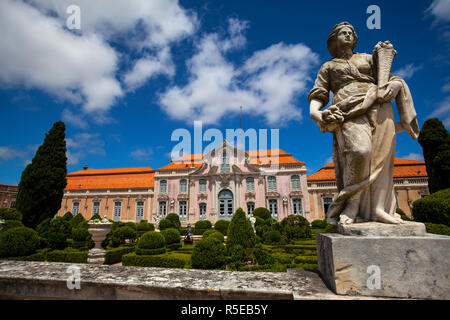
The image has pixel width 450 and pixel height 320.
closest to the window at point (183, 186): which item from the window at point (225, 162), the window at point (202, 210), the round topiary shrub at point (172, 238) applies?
the window at point (202, 210)

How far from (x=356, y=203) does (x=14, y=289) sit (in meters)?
3.41

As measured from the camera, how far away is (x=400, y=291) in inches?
64.7

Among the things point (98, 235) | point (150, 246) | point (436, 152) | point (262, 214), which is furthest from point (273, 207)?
point (98, 235)

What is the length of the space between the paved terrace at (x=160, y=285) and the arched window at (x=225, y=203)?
2539cm

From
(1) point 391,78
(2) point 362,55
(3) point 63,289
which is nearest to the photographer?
(3) point 63,289

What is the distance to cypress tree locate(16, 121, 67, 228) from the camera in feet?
53.5

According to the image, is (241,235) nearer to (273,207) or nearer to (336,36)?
(336,36)

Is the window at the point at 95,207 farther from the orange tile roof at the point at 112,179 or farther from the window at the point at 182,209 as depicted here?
the window at the point at 182,209

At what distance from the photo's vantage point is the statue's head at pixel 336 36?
2598 millimetres

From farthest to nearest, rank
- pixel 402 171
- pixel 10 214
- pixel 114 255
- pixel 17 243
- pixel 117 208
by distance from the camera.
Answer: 1. pixel 117 208
2. pixel 402 171
3. pixel 10 214
4. pixel 114 255
5. pixel 17 243

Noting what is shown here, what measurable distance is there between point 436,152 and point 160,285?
63.1ft

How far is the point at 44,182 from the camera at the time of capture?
16734 mm

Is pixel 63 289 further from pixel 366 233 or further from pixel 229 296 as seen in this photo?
pixel 366 233
